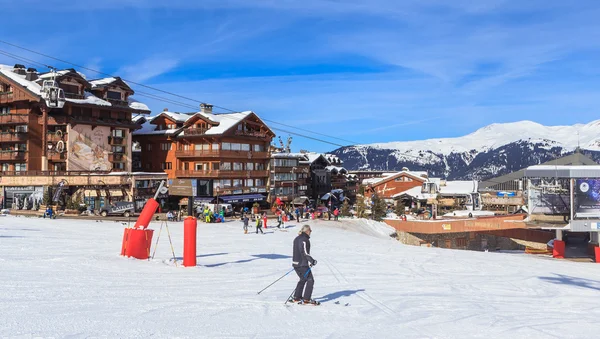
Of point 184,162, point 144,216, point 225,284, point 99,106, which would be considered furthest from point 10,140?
point 225,284

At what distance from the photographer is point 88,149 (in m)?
53.0

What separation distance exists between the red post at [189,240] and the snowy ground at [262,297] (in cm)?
47

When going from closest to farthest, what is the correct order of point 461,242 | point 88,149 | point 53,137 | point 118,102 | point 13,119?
point 461,242 < point 13,119 < point 53,137 < point 88,149 < point 118,102

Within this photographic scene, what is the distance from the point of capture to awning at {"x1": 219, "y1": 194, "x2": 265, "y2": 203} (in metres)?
56.5

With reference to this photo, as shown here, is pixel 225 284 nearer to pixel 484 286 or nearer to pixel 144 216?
pixel 144 216

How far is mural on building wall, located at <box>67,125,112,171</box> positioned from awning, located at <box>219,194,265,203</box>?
12935 millimetres

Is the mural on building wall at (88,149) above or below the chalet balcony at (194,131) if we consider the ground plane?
below

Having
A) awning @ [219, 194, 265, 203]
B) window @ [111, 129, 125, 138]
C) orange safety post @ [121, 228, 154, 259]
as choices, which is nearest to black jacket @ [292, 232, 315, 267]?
orange safety post @ [121, 228, 154, 259]

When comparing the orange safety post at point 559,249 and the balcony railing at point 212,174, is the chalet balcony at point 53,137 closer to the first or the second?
the balcony railing at point 212,174

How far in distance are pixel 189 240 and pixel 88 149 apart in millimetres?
42647

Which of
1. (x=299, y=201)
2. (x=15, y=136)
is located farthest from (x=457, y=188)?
(x=15, y=136)

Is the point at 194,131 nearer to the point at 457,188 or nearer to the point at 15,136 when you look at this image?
the point at 15,136

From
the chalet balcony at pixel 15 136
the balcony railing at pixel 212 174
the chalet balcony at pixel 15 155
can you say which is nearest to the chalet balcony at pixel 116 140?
the balcony railing at pixel 212 174

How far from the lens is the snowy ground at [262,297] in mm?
8578
